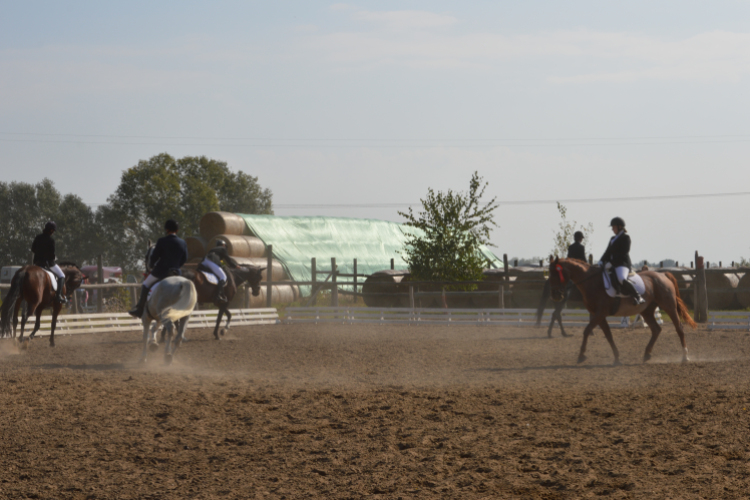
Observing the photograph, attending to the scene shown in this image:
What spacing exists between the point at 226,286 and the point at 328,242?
105 feet

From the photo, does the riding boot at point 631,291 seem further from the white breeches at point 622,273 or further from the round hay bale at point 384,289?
the round hay bale at point 384,289

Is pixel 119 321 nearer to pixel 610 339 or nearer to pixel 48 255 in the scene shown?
pixel 48 255

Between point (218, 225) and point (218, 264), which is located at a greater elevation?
point (218, 225)

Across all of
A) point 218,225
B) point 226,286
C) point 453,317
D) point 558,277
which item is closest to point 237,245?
point 218,225

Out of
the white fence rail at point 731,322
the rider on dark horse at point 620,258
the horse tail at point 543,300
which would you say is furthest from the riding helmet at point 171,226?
the white fence rail at point 731,322

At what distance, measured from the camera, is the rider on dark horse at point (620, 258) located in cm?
1247

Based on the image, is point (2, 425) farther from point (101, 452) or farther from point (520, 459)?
point (520, 459)

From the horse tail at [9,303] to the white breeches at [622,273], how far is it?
11.3m

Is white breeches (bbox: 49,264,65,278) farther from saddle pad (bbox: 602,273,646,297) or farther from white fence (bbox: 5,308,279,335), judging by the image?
saddle pad (bbox: 602,273,646,297)

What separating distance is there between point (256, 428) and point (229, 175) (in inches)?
2640

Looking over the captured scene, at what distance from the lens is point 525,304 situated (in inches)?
1091

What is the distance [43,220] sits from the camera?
74.9m

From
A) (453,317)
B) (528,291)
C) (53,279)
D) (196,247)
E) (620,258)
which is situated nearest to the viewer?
(620,258)

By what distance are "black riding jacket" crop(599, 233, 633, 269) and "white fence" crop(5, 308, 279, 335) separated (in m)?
12.8
